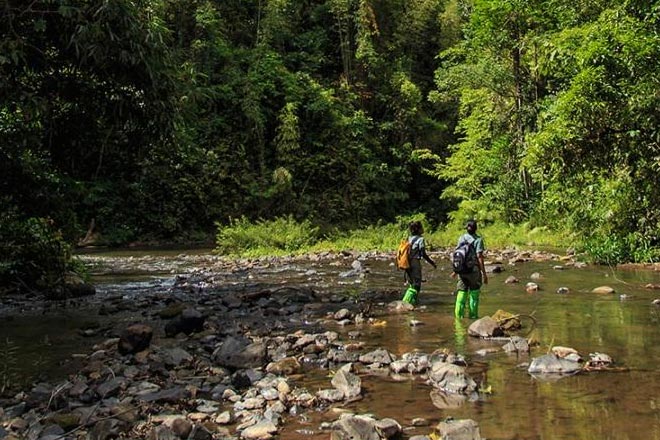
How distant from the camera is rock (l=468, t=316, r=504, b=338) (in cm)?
768

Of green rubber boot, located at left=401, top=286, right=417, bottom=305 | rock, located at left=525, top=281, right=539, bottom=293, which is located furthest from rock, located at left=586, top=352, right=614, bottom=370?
rock, located at left=525, top=281, right=539, bottom=293

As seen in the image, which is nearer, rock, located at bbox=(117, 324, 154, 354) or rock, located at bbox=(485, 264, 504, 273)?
rock, located at bbox=(117, 324, 154, 354)

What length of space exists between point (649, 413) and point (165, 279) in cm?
1301

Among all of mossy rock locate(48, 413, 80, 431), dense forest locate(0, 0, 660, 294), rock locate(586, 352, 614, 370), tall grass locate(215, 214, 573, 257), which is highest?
dense forest locate(0, 0, 660, 294)

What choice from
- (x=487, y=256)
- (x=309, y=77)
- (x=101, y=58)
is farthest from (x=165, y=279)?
(x=309, y=77)

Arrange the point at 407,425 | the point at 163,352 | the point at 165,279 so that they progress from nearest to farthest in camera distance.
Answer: the point at 407,425
the point at 163,352
the point at 165,279

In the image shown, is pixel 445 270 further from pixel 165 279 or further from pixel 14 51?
pixel 14 51

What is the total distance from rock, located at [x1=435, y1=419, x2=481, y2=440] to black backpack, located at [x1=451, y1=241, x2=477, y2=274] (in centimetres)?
458

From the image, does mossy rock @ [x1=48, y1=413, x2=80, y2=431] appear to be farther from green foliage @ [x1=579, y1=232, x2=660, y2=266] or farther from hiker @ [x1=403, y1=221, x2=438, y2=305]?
green foliage @ [x1=579, y1=232, x2=660, y2=266]

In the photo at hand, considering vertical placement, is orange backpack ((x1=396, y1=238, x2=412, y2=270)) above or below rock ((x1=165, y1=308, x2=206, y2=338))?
above

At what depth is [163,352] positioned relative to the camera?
22.9ft

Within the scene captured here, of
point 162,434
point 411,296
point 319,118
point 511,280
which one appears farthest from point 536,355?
point 319,118

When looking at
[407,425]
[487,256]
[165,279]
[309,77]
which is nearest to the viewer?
[407,425]

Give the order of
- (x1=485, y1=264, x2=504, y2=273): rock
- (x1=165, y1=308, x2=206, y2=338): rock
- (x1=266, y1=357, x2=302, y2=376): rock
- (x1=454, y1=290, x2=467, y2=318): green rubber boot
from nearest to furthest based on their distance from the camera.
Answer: (x1=266, y1=357, x2=302, y2=376): rock, (x1=165, y1=308, x2=206, y2=338): rock, (x1=454, y1=290, x2=467, y2=318): green rubber boot, (x1=485, y1=264, x2=504, y2=273): rock
